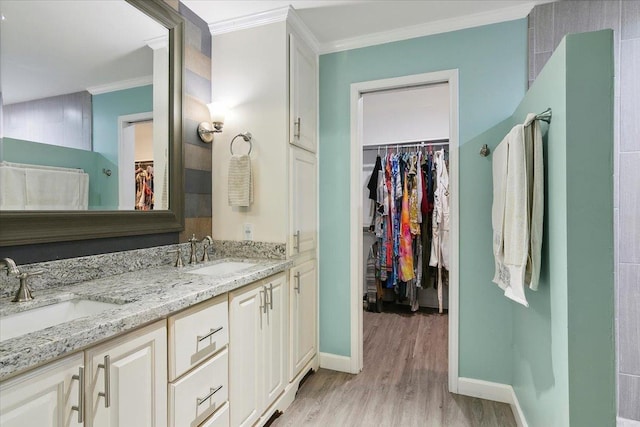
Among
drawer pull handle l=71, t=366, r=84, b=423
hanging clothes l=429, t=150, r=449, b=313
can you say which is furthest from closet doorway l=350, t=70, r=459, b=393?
drawer pull handle l=71, t=366, r=84, b=423

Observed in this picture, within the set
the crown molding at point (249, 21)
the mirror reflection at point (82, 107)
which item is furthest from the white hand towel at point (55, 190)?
the crown molding at point (249, 21)

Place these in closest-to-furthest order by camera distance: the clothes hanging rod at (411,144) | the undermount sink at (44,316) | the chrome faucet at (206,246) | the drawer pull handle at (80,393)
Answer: the drawer pull handle at (80,393), the undermount sink at (44,316), the chrome faucet at (206,246), the clothes hanging rod at (411,144)

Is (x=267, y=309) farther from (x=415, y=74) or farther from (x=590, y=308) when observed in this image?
(x=415, y=74)

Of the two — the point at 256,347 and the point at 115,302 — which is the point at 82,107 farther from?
the point at 256,347

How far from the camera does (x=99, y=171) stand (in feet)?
5.10

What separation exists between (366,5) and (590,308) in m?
1.96

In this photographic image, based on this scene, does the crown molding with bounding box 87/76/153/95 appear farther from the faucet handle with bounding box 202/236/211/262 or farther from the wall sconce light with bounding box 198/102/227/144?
the faucet handle with bounding box 202/236/211/262

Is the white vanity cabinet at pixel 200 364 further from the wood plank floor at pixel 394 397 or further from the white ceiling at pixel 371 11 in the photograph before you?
the white ceiling at pixel 371 11

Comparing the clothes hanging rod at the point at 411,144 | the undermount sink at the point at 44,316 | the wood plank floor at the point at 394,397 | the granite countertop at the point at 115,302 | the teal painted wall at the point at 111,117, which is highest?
the clothes hanging rod at the point at 411,144

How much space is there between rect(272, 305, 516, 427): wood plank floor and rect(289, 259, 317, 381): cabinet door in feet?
0.66

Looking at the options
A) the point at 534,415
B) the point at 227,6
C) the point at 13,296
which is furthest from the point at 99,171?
the point at 534,415

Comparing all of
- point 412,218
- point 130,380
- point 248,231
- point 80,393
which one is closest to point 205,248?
point 248,231

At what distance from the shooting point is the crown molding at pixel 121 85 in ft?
5.12

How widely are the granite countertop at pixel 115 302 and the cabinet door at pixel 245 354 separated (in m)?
0.11
